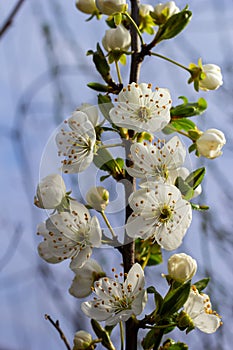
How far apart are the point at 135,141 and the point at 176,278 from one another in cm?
28

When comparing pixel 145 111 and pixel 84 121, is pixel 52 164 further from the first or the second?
pixel 145 111

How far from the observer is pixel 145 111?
1129 millimetres

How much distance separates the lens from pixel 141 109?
113 cm

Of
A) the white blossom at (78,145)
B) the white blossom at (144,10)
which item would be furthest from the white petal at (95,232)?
the white blossom at (144,10)

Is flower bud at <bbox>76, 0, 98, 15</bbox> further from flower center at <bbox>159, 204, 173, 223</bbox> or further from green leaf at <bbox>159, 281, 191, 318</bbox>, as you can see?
green leaf at <bbox>159, 281, 191, 318</bbox>

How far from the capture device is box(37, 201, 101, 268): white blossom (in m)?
1.09

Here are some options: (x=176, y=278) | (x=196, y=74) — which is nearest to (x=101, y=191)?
(x=176, y=278)

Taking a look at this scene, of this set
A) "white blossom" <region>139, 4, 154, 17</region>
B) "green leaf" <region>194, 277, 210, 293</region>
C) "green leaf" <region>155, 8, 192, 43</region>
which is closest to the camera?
"green leaf" <region>194, 277, 210, 293</region>

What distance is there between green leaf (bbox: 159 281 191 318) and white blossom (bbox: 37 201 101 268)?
166 millimetres

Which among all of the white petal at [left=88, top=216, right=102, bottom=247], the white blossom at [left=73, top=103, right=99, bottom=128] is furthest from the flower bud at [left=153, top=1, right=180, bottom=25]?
the white petal at [left=88, top=216, right=102, bottom=247]

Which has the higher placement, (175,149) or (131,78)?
(131,78)

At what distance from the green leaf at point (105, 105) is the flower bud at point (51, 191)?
0.17 m

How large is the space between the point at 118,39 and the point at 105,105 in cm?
16

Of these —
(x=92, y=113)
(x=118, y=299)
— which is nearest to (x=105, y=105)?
(x=92, y=113)
